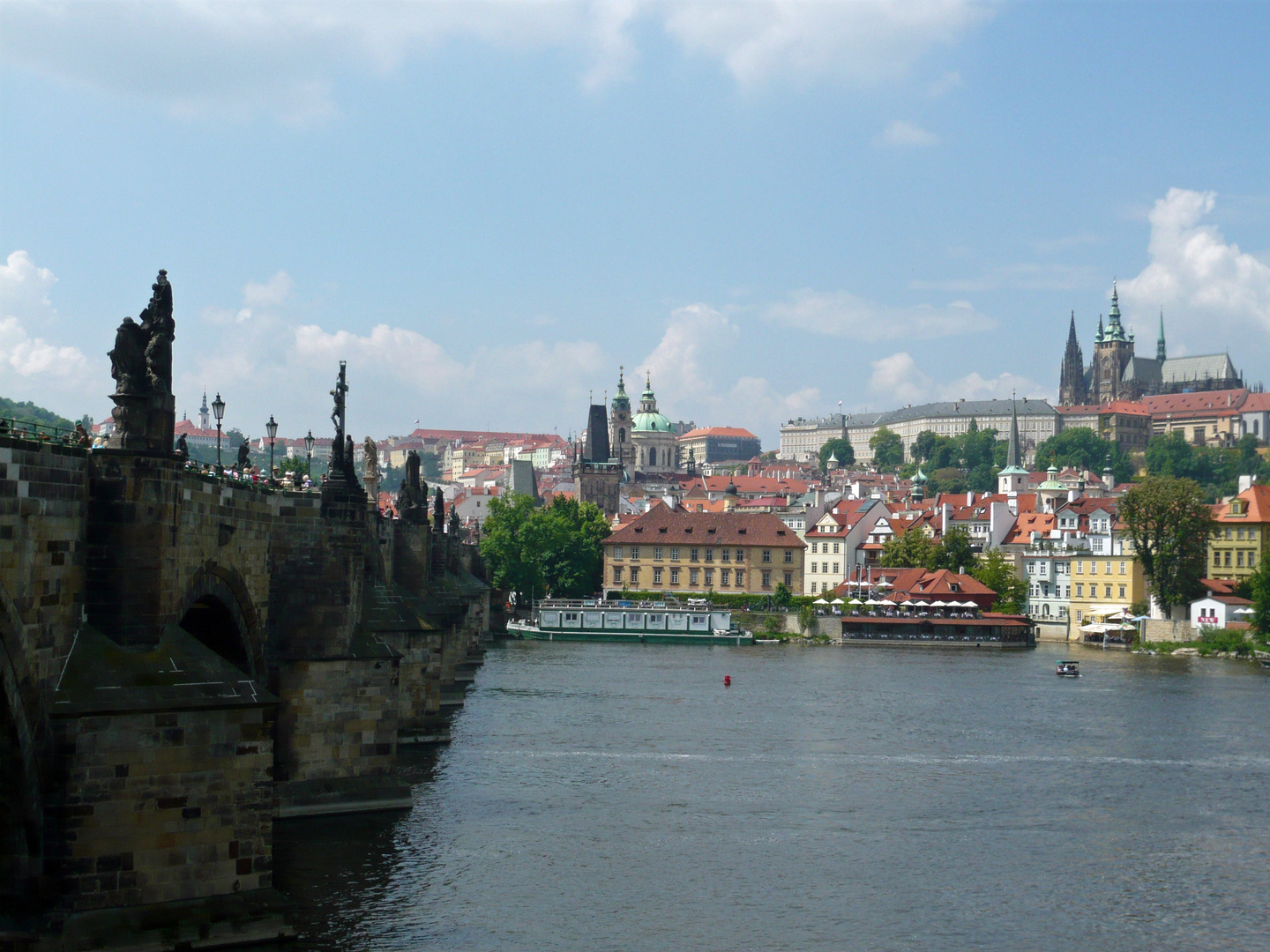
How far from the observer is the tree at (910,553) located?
12375 centimetres

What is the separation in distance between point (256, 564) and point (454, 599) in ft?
83.4

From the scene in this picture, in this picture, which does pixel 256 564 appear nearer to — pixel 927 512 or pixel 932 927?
pixel 932 927

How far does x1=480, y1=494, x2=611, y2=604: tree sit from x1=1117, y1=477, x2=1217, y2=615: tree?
146 feet

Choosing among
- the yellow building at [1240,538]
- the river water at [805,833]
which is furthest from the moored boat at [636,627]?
the river water at [805,833]

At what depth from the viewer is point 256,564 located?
30109 millimetres

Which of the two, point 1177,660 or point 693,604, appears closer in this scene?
point 1177,660

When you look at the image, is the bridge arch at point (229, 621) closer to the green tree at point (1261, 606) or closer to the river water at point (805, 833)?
the river water at point (805, 833)

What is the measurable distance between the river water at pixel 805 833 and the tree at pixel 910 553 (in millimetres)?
61738

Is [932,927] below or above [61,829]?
below

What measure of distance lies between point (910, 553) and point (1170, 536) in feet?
79.1

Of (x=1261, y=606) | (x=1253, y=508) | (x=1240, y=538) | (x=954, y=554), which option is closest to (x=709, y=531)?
(x=954, y=554)

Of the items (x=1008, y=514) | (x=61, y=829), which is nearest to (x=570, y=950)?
(x=61, y=829)

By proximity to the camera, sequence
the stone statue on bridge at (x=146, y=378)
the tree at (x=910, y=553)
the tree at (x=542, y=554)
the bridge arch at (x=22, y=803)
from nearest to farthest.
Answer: the bridge arch at (x=22, y=803) < the stone statue on bridge at (x=146, y=378) < the tree at (x=910, y=553) < the tree at (x=542, y=554)

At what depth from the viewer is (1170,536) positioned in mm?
106500
